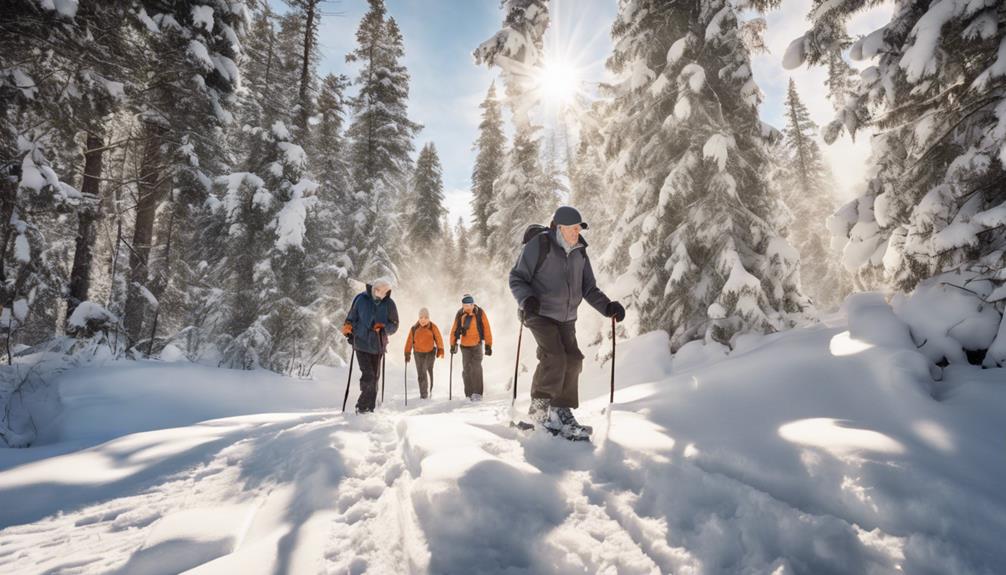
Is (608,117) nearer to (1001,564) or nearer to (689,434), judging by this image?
(689,434)

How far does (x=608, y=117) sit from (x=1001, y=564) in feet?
36.7

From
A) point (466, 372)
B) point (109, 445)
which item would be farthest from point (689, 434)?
point (466, 372)

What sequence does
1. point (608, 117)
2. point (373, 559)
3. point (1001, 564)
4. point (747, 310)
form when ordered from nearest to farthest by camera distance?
point (1001, 564) < point (373, 559) < point (747, 310) < point (608, 117)

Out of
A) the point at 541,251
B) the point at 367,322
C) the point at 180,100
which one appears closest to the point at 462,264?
the point at 180,100

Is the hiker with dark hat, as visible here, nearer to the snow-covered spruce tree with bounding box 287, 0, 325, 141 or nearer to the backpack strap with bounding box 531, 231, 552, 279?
the backpack strap with bounding box 531, 231, 552, 279

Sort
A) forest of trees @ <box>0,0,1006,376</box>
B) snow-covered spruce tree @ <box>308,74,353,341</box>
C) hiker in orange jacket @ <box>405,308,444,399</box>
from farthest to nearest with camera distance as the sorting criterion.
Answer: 1. snow-covered spruce tree @ <box>308,74,353,341</box>
2. hiker in orange jacket @ <box>405,308,444,399</box>
3. forest of trees @ <box>0,0,1006,376</box>

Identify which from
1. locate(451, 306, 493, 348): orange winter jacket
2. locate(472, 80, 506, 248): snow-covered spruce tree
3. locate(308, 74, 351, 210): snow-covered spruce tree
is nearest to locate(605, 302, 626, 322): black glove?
locate(451, 306, 493, 348): orange winter jacket

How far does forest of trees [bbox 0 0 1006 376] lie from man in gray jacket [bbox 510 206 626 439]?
372 centimetres

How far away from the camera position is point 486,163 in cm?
2903

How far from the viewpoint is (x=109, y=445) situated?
4.32m

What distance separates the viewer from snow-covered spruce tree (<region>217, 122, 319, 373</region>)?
13.2 m

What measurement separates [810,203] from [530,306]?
3145 cm

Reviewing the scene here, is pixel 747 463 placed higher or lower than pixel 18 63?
lower

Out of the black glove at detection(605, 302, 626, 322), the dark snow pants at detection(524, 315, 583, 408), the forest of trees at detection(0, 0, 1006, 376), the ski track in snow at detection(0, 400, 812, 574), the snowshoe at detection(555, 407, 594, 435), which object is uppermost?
the forest of trees at detection(0, 0, 1006, 376)
